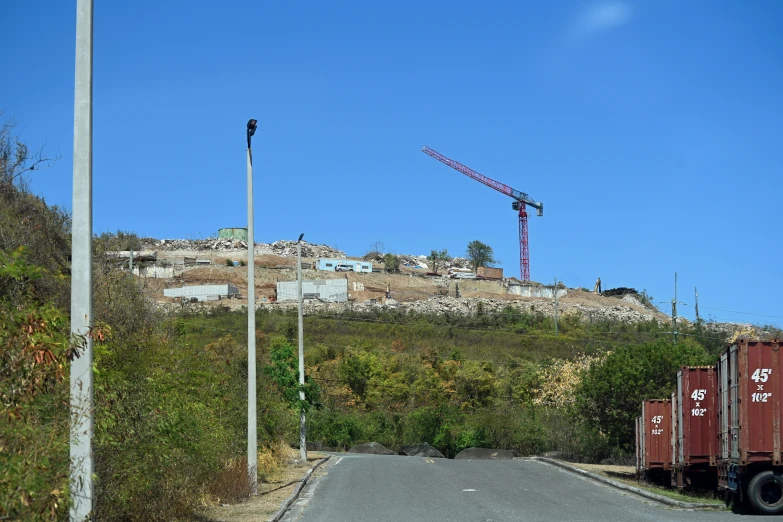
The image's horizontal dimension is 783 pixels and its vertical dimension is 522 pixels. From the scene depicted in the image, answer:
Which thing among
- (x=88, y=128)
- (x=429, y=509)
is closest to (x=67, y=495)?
(x=88, y=128)

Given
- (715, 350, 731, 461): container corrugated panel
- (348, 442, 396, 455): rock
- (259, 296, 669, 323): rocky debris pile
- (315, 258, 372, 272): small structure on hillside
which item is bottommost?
(348, 442, 396, 455): rock

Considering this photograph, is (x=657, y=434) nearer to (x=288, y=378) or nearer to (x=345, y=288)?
(x=288, y=378)

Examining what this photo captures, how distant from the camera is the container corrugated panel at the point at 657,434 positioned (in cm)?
2634

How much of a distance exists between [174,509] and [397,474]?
16372 millimetres

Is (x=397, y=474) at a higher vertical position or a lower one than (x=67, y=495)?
lower

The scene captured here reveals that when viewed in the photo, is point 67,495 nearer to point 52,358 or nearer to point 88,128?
point 52,358

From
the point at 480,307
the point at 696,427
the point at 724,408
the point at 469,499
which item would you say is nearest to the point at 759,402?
the point at 724,408

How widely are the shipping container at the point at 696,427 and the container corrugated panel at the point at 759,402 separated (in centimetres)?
314

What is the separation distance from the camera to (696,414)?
23.0m

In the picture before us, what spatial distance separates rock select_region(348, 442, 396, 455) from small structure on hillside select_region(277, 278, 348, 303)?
6833 centimetres

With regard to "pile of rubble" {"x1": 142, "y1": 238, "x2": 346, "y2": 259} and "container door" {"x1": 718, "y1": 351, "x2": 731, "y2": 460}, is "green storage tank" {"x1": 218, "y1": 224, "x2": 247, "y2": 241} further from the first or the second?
"container door" {"x1": 718, "y1": 351, "x2": 731, "y2": 460}

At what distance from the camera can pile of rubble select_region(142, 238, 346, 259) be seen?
507ft

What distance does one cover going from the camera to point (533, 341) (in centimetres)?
10012

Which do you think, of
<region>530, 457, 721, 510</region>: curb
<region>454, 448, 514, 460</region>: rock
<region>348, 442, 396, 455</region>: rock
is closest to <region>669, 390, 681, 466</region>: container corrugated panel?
<region>530, 457, 721, 510</region>: curb
